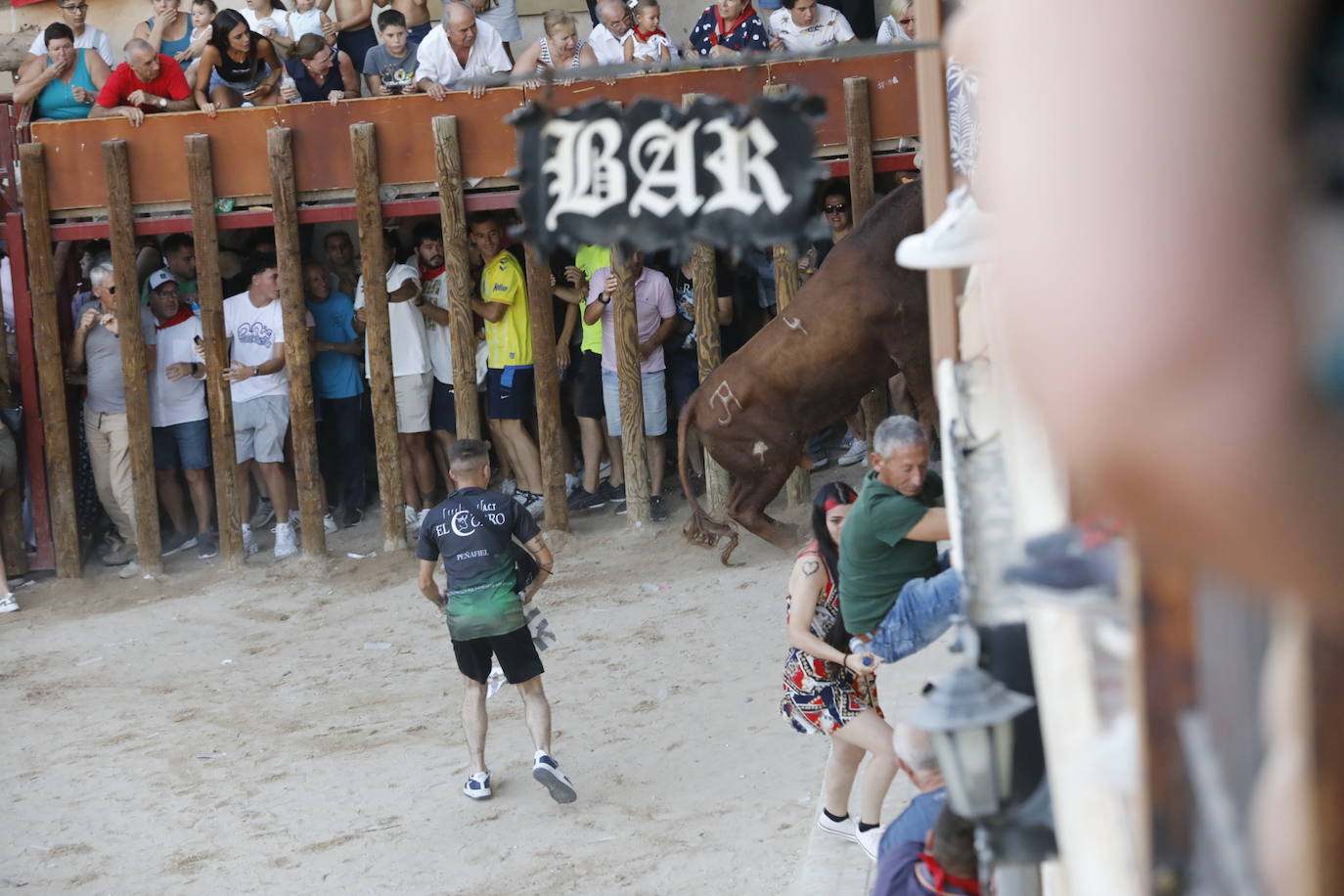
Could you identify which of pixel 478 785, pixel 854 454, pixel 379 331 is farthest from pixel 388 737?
pixel 854 454

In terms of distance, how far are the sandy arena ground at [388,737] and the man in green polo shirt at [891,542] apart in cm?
117

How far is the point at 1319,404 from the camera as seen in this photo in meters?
0.51

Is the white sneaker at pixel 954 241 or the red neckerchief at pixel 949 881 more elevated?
the white sneaker at pixel 954 241

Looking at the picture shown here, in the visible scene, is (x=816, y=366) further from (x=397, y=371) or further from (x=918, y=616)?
(x=918, y=616)

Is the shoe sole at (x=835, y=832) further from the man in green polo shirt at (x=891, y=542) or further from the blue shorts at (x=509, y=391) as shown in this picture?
the blue shorts at (x=509, y=391)

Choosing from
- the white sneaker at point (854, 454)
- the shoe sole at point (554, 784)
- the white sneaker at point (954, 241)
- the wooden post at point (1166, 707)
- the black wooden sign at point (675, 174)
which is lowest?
the shoe sole at point (554, 784)

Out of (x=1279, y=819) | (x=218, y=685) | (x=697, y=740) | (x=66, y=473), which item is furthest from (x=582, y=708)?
(x=1279, y=819)

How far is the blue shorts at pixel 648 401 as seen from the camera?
35.3 ft

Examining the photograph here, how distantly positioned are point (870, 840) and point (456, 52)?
22.2 ft

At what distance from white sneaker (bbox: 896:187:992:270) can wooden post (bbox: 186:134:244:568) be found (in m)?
8.45

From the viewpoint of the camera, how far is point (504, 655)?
21.5 feet

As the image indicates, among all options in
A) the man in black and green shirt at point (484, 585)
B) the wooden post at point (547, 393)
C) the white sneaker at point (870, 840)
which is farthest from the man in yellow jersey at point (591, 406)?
the white sneaker at point (870, 840)

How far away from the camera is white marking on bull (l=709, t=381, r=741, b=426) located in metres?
9.55

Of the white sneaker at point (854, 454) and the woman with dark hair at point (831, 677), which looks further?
the white sneaker at point (854, 454)
